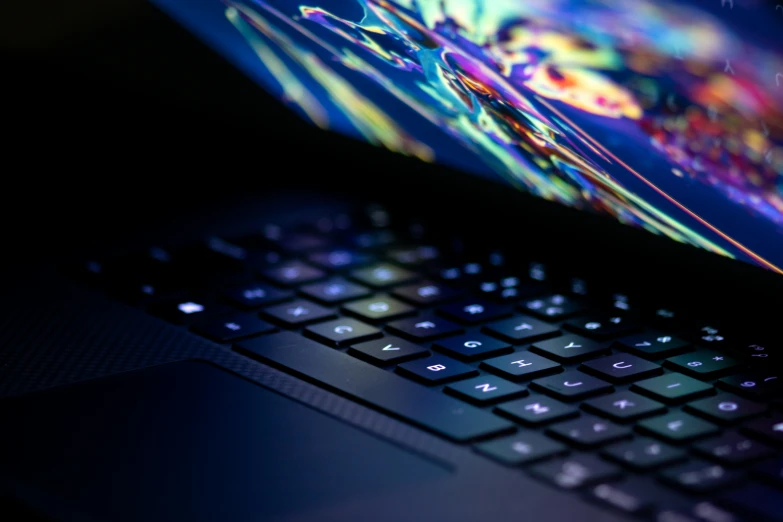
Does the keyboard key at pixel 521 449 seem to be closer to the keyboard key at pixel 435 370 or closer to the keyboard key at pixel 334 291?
the keyboard key at pixel 435 370

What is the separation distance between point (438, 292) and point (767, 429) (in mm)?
293

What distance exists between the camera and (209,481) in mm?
519

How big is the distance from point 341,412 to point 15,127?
61cm

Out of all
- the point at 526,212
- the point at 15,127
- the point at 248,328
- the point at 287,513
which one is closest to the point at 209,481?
the point at 287,513

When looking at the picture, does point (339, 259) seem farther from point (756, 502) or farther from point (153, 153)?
point (756, 502)

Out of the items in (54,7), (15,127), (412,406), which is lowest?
(412,406)

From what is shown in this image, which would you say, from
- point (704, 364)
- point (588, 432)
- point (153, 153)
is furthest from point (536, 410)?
point (153, 153)

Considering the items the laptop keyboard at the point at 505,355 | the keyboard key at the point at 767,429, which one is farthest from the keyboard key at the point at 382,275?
the keyboard key at the point at 767,429

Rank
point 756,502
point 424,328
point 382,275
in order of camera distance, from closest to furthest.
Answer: point 756,502 → point 424,328 → point 382,275

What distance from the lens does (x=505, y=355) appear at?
0.67m

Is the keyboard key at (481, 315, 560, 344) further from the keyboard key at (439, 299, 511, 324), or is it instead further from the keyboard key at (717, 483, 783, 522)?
the keyboard key at (717, 483, 783, 522)

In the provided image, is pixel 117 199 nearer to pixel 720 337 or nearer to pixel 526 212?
pixel 526 212

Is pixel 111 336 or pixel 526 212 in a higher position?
pixel 526 212

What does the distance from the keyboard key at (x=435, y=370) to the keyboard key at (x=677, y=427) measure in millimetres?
121
